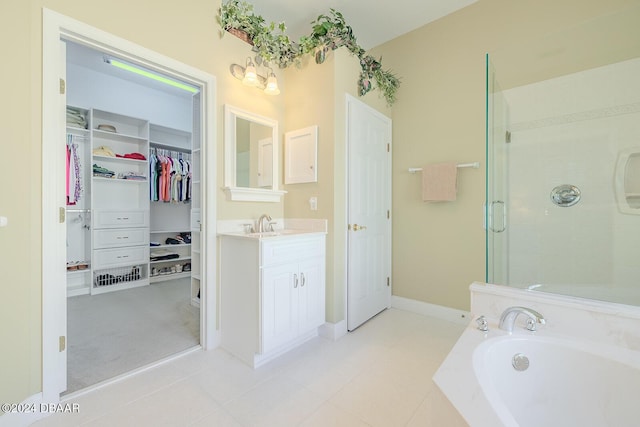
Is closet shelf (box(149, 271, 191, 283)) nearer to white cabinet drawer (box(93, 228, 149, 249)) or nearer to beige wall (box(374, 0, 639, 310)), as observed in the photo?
white cabinet drawer (box(93, 228, 149, 249))

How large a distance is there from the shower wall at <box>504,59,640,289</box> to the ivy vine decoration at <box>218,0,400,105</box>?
4.97ft

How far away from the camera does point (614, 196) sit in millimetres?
1644

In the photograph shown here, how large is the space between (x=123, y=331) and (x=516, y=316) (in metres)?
3.01

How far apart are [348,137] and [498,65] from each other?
136 centimetres

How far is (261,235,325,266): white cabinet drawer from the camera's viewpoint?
1.91m

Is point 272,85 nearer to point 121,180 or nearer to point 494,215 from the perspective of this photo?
point 494,215

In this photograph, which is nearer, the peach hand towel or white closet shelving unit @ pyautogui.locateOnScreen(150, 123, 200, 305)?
the peach hand towel

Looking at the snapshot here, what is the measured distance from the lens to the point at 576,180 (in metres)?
1.72

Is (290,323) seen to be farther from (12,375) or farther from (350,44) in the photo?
(350,44)

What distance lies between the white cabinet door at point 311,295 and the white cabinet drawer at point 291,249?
76 millimetres

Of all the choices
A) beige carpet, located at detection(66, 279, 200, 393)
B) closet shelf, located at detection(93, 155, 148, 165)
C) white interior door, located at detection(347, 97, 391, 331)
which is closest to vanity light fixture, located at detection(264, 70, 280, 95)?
white interior door, located at detection(347, 97, 391, 331)

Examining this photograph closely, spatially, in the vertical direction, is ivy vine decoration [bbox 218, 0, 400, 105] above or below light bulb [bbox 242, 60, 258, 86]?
above

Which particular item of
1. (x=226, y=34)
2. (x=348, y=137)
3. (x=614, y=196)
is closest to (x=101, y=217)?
(x=226, y=34)

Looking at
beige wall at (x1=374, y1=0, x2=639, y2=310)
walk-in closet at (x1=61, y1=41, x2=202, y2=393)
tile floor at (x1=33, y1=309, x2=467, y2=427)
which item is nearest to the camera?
tile floor at (x1=33, y1=309, x2=467, y2=427)
